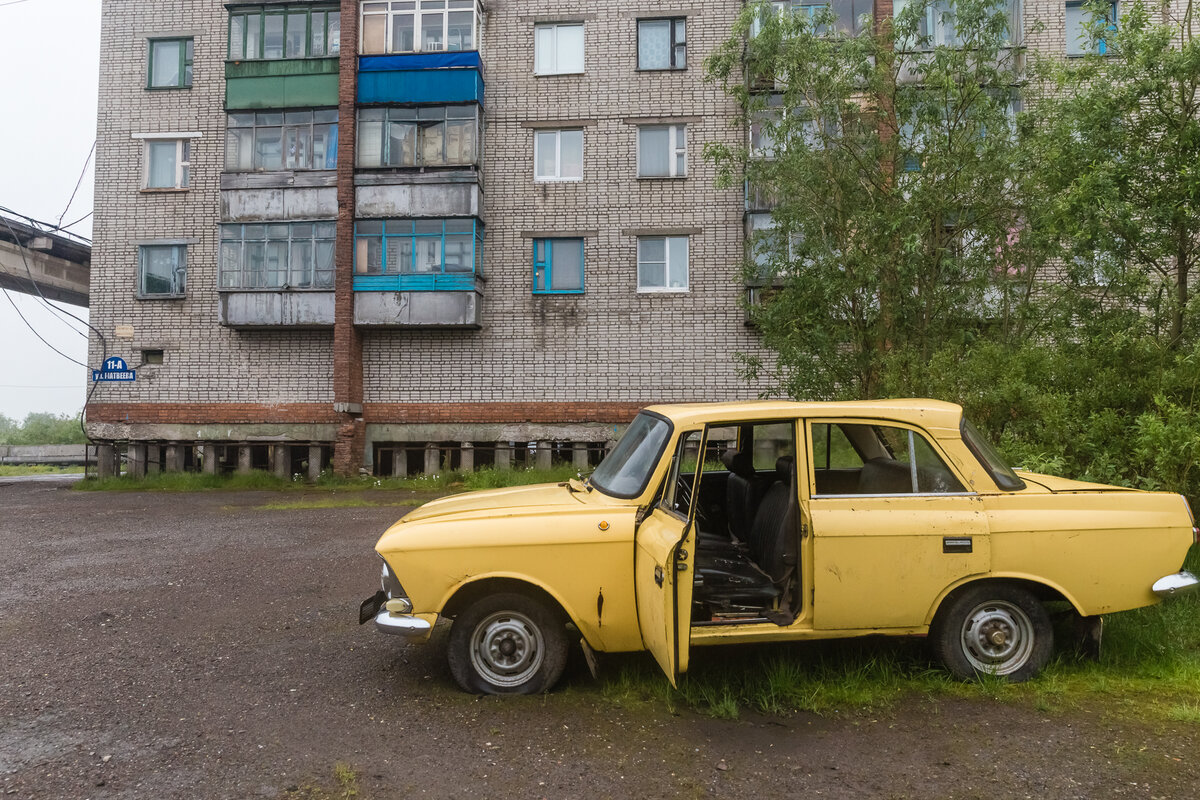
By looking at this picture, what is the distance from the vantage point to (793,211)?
13.1 metres

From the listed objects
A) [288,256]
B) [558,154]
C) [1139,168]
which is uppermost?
[558,154]

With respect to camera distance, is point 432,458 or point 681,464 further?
point 432,458

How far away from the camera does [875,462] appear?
15.6 ft

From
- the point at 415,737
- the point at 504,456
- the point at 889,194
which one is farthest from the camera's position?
the point at 504,456

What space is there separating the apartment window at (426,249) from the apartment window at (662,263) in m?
3.94

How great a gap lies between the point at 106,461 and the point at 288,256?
7.02 meters

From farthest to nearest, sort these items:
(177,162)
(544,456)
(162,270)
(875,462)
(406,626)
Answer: (177,162), (162,270), (544,456), (875,462), (406,626)

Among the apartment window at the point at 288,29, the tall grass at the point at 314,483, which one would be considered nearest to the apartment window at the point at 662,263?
the tall grass at the point at 314,483

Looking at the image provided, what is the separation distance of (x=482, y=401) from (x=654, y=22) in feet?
33.6

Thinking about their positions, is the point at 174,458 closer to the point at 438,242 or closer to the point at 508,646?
the point at 438,242

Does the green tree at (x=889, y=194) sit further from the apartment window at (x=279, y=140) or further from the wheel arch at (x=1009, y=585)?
the apartment window at (x=279, y=140)

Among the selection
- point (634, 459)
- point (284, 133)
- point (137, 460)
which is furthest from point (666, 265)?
point (634, 459)

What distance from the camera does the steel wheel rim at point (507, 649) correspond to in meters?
4.34

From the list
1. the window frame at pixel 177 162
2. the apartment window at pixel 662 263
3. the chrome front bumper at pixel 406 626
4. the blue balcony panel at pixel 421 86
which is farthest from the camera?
the window frame at pixel 177 162
